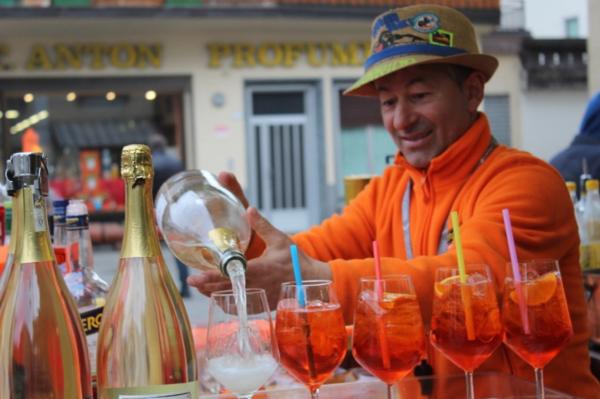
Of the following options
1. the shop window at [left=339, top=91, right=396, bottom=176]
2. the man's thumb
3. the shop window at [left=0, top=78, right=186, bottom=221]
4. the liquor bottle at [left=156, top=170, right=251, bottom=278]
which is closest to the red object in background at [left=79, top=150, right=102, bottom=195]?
the shop window at [left=0, top=78, right=186, bottom=221]

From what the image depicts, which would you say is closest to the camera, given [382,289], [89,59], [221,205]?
[382,289]

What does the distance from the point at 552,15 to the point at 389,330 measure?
71.5ft

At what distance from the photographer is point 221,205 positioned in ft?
5.70

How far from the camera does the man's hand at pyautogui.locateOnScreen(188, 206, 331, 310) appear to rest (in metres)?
1.65

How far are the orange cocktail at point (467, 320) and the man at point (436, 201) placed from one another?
0.80ft

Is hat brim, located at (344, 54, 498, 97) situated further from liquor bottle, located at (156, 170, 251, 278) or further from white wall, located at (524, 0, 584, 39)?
white wall, located at (524, 0, 584, 39)

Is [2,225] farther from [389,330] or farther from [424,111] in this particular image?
[424,111]

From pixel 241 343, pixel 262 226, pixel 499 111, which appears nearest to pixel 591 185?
pixel 262 226

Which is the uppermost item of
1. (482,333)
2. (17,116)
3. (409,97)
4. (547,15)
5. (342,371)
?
(547,15)

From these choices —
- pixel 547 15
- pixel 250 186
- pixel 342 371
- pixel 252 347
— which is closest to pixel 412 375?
pixel 342 371

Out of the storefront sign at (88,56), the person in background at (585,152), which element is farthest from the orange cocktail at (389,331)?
the storefront sign at (88,56)

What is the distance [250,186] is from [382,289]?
1227 centimetres

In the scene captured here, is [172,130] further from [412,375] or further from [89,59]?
[412,375]

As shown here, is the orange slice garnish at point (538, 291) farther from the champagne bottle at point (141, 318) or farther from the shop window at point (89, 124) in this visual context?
the shop window at point (89, 124)
